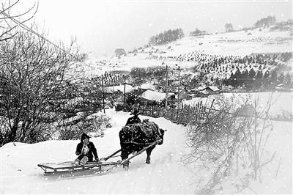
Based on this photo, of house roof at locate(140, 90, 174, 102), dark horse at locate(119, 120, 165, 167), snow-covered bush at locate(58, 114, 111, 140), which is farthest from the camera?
house roof at locate(140, 90, 174, 102)

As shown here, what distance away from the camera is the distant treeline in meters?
174

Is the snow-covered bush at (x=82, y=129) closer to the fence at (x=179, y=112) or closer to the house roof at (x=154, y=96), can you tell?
the fence at (x=179, y=112)

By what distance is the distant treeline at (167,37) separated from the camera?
174 metres

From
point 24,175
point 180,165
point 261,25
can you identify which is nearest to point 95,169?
point 24,175

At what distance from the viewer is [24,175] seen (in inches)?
241

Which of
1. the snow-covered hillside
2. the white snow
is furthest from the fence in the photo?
the snow-covered hillside

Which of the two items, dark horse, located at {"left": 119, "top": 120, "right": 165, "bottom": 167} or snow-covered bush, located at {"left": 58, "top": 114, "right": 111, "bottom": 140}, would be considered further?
snow-covered bush, located at {"left": 58, "top": 114, "right": 111, "bottom": 140}

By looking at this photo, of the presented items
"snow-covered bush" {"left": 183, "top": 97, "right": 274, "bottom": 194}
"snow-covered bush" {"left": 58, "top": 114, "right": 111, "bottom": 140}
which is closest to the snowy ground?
"snow-covered bush" {"left": 183, "top": 97, "right": 274, "bottom": 194}

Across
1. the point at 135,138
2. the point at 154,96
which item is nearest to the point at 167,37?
the point at 154,96

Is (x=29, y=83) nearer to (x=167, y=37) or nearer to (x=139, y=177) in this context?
(x=139, y=177)

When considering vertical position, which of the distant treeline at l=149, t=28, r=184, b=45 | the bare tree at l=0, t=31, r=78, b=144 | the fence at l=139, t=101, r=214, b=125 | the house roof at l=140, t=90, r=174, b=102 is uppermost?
the distant treeline at l=149, t=28, r=184, b=45

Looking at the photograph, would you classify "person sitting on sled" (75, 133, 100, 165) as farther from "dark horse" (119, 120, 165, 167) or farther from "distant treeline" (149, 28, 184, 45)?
"distant treeline" (149, 28, 184, 45)

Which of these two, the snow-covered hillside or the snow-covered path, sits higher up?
the snow-covered hillside

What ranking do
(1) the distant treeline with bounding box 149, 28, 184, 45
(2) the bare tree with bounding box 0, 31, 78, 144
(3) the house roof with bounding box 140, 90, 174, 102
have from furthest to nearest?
(1) the distant treeline with bounding box 149, 28, 184, 45 → (3) the house roof with bounding box 140, 90, 174, 102 → (2) the bare tree with bounding box 0, 31, 78, 144
